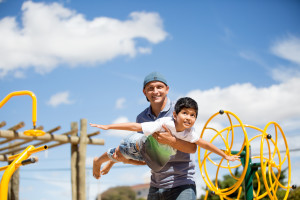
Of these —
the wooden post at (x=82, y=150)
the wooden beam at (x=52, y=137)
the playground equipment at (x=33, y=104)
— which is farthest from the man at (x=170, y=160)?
the wooden post at (x=82, y=150)

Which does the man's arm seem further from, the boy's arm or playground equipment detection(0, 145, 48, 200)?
playground equipment detection(0, 145, 48, 200)

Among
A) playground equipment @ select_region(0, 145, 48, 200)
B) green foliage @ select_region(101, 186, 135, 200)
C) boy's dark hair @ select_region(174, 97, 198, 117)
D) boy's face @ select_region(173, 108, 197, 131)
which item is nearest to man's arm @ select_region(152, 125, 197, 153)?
boy's face @ select_region(173, 108, 197, 131)

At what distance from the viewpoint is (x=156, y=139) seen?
10.9 ft

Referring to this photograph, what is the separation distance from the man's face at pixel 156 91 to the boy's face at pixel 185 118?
0.42 m

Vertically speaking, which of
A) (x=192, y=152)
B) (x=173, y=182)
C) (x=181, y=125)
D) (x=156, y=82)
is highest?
(x=156, y=82)

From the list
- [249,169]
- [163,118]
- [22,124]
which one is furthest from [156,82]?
[22,124]

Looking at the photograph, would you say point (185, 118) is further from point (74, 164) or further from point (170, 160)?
point (74, 164)

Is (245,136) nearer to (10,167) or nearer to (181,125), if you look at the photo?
(181,125)

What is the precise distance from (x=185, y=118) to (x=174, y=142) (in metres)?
0.22

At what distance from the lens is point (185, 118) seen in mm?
3244

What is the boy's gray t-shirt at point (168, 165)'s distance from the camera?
3.45 m

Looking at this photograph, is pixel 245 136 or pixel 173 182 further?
pixel 245 136

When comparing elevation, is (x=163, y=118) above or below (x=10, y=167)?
above

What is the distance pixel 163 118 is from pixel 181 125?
218 millimetres
